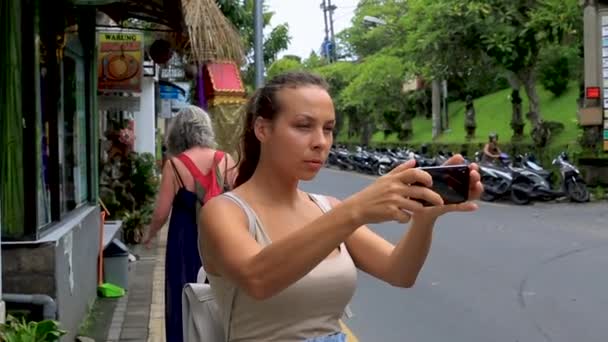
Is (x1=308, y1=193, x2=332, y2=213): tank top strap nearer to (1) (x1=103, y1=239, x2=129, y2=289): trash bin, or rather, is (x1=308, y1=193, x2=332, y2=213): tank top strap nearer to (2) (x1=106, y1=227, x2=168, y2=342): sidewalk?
(2) (x1=106, y1=227, x2=168, y2=342): sidewalk

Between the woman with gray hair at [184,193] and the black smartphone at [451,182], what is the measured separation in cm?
282

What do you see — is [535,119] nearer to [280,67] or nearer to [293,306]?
[280,67]

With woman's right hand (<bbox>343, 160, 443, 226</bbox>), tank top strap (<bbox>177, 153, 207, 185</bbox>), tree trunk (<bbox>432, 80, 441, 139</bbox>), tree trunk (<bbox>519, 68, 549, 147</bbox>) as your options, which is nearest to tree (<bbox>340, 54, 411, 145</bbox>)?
tree trunk (<bbox>432, 80, 441, 139</bbox>)

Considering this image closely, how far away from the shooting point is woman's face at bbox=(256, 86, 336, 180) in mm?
2301

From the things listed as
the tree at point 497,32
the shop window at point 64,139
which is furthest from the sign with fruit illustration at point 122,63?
the tree at point 497,32

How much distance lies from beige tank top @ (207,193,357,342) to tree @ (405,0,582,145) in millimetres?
19353

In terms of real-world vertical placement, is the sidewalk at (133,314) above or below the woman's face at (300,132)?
below

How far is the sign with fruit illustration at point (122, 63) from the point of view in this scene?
1262 cm

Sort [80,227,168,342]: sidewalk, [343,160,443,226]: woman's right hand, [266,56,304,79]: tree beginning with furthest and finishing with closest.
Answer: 1. [80,227,168,342]: sidewalk
2. [266,56,304,79]: tree
3. [343,160,443,226]: woman's right hand

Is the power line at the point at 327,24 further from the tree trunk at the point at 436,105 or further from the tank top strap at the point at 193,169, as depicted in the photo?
the tank top strap at the point at 193,169

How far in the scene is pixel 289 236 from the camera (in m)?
2.02

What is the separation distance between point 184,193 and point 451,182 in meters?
3.26

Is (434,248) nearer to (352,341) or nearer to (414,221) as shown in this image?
(352,341)

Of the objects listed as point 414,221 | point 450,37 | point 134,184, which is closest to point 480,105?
point 450,37
